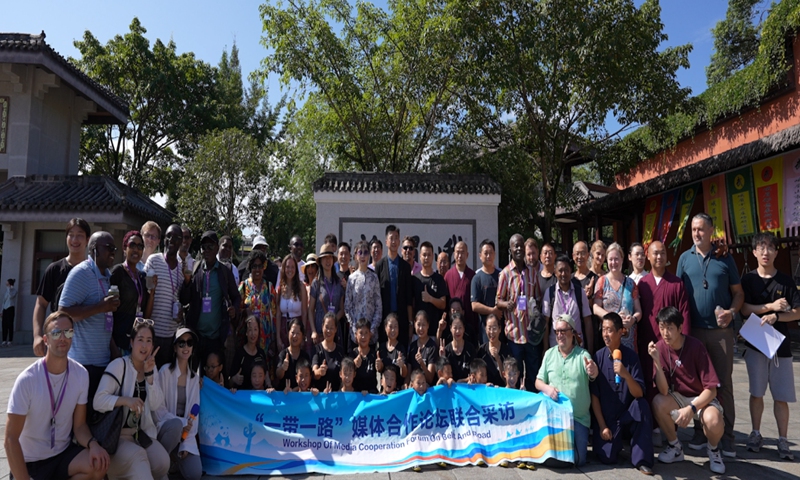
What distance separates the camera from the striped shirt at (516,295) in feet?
17.2

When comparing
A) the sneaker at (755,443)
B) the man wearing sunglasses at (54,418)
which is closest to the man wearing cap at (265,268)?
the man wearing sunglasses at (54,418)

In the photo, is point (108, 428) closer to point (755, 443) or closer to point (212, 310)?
point (212, 310)

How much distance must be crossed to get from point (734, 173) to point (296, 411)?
940 cm

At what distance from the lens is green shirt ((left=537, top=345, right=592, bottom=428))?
4.48 meters

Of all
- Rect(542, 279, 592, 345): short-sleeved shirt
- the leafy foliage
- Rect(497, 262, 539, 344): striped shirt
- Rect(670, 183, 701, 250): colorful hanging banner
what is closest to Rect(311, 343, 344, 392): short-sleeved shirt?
Rect(497, 262, 539, 344): striped shirt

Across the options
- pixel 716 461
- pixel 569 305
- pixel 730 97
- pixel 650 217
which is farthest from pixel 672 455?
pixel 730 97

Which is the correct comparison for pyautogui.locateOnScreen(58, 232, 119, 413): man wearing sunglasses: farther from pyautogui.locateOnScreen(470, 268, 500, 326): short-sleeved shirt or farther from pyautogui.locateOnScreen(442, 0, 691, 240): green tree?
pyautogui.locateOnScreen(442, 0, 691, 240): green tree

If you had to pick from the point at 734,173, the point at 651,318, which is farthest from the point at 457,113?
the point at 651,318

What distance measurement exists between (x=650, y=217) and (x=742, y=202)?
109 inches

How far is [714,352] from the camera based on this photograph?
15.8 ft

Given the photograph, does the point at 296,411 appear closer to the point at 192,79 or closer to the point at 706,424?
the point at 706,424

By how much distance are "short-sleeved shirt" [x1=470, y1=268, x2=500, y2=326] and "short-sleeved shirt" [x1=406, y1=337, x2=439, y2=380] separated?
2.37 ft

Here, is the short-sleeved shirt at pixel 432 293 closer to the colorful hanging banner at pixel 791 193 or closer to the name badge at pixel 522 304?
the name badge at pixel 522 304

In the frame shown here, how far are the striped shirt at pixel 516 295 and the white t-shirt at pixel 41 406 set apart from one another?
3.85m
